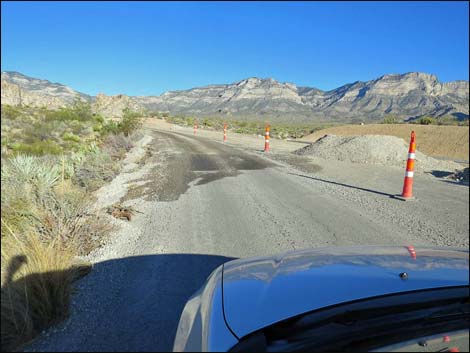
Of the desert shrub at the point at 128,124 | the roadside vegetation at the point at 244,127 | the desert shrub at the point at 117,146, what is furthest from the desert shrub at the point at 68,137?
the roadside vegetation at the point at 244,127

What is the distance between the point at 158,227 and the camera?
577 cm

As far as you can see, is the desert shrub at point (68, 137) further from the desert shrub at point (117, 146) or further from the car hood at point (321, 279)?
the car hood at point (321, 279)

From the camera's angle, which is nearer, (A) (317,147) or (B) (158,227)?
(B) (158,227)

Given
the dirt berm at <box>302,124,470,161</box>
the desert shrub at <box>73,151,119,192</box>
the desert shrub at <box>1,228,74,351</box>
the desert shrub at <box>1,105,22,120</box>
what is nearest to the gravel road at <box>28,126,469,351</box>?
the desert shrub at <box>1,228,74,351</box>

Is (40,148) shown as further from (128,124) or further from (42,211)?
(128,124)

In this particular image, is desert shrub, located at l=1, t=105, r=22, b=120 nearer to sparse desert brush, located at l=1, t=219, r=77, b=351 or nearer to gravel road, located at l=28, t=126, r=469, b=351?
sparse desert brush, located at l=1, t=219, r=77, b=351

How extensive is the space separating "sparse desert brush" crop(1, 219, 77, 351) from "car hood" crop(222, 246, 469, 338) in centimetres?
159

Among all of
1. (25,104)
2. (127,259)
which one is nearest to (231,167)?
(127,259)

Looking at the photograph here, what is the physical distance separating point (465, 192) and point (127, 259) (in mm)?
8194

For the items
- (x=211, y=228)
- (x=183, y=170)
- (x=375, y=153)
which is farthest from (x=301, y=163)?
(x=211, y=228)

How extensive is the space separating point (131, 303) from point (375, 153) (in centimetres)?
1249

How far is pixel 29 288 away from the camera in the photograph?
9.50 feet

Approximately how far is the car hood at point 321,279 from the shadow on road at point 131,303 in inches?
36.2

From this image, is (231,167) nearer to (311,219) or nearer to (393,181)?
(393,181)
